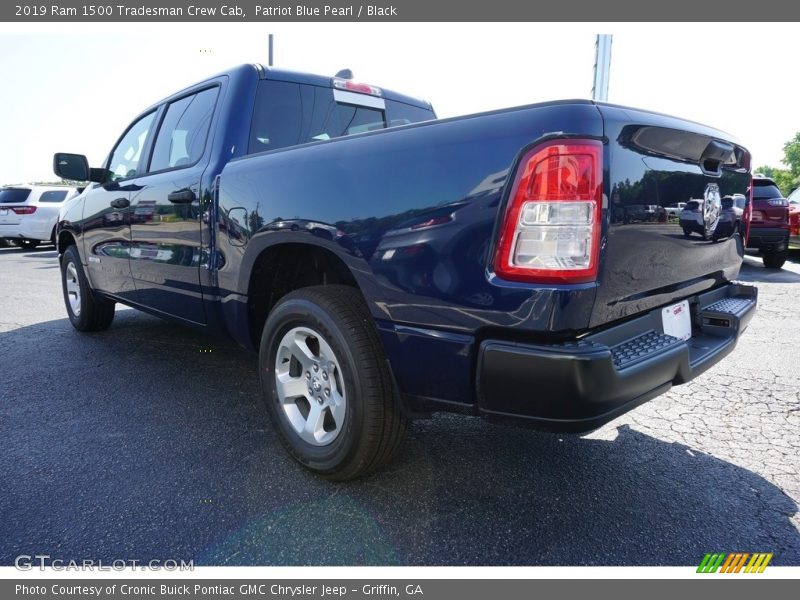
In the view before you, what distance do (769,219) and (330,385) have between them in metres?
9.26

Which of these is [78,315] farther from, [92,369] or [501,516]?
[501,516]

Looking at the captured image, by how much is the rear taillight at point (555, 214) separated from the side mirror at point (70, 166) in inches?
149

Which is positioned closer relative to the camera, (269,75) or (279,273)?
(279,273)

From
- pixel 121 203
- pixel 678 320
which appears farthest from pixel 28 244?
pixel 678 320

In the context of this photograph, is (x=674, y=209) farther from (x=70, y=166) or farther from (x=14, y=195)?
(x=14, y=195)

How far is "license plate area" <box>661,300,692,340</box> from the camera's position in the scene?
212 cm

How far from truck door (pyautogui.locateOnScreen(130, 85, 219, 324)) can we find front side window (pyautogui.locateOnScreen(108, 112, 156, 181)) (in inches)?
10.9

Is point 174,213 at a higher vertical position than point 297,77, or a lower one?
lower

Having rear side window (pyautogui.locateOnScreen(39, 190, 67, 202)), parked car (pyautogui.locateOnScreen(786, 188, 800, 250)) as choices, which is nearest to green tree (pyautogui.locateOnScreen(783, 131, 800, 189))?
parked car (pyautogui.locateOnScreen(786, 188, 800, 250))

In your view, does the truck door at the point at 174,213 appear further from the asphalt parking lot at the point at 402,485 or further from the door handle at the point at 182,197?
the asphalt parking lot at the point at 402,485

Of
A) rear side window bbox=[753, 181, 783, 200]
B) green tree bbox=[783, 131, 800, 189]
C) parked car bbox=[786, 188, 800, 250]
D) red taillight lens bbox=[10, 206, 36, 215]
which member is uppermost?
green tree bbox=[783, 131, 800, 189]

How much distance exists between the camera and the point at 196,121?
3.21 metres

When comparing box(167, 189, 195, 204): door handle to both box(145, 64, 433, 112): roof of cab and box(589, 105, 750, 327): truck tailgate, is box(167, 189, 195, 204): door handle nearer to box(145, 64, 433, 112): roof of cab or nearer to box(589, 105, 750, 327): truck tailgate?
box(145, 64, 433, 112): roof of cab

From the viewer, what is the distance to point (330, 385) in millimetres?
2260
